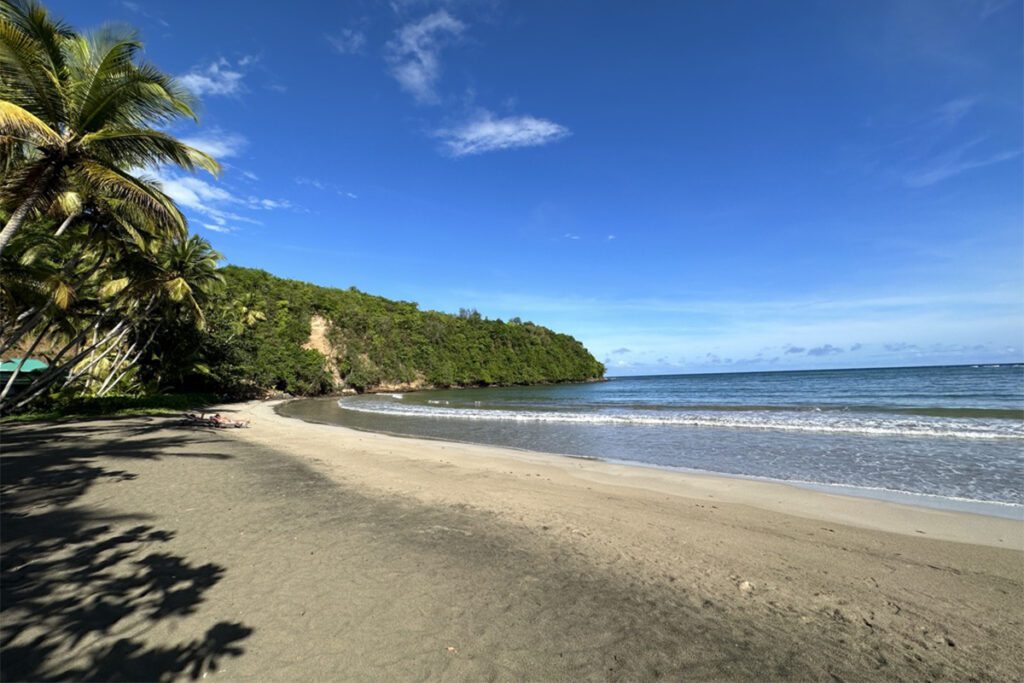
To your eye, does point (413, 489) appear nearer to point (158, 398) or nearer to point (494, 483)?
point (494, 483)

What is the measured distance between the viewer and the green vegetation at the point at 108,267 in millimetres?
8188

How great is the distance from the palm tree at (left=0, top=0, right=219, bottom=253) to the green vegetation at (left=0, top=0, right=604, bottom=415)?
0.03m

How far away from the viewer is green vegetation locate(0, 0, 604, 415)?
819cm

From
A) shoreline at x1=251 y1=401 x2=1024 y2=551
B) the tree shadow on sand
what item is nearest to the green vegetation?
the tree shadow on sand

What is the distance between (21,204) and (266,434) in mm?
9118

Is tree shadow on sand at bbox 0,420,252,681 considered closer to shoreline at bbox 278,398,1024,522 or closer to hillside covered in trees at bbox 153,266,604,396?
shoreline at bbox 278,398,1024,522

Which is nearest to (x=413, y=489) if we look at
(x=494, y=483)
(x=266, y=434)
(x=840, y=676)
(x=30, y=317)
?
(x=494, y=483)

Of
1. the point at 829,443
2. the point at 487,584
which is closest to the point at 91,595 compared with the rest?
the point at 487,584

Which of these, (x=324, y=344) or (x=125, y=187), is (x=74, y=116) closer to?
(x=125, y=187)

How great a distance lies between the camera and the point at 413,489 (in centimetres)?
771

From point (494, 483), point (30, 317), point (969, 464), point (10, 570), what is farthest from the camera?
point (30, 317)

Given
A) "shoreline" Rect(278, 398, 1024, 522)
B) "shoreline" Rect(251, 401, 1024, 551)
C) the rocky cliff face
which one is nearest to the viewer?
"shoreline" Rect(251, 401, 1024, 551)

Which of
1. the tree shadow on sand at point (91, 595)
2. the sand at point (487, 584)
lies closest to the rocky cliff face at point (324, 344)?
the sand at point (487, 584)

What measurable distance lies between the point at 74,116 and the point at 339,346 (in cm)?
5217
